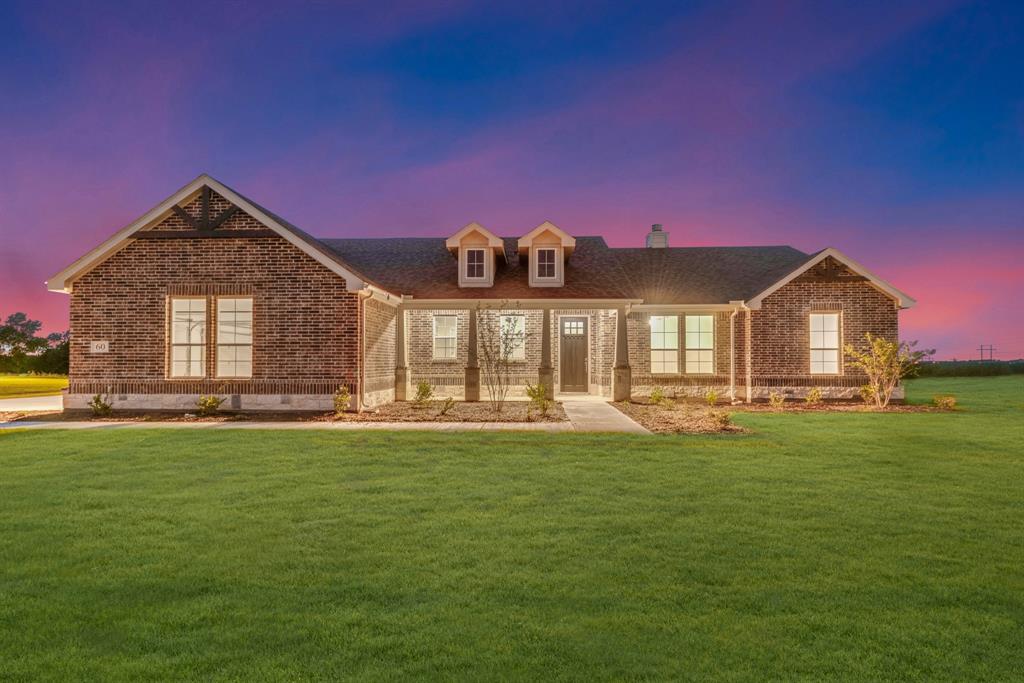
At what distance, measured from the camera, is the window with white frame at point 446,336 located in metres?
22.3

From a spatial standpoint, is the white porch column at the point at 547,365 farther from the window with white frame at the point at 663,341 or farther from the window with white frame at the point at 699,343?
the window with white frame at the point at 699,343

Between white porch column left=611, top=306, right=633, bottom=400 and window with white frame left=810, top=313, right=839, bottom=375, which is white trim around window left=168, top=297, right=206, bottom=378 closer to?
white porch column left=611, top=306, right=633, bottom=400

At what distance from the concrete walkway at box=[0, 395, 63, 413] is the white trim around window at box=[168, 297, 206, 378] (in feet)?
14.2

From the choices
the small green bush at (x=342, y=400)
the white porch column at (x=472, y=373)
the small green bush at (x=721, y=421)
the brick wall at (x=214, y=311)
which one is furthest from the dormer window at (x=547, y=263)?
the small green bush at (x=721, y=421)

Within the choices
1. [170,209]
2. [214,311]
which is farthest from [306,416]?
[170,209]

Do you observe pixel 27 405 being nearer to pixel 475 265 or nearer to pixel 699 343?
pixel 475 265

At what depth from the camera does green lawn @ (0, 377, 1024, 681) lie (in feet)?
10.9

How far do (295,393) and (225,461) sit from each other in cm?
681

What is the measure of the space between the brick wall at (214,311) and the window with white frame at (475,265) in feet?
20.7

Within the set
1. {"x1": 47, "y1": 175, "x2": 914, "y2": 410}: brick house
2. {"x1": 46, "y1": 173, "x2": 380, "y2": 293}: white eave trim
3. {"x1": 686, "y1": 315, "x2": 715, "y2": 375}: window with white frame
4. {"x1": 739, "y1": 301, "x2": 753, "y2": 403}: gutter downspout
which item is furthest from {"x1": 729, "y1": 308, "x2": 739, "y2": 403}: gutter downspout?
{"x1": 46, "y1": 173, "x2": 380, "y2": 293}: white eave trim

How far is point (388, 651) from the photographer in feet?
11.1

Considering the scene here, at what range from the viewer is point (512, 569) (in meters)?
4.65

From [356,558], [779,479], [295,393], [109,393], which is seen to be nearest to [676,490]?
[779,479]

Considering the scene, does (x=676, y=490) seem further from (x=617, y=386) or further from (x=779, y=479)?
(x=617, y=386)
